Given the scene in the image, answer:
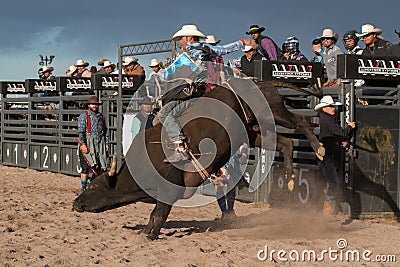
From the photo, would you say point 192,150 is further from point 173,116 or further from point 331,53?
point 331,53

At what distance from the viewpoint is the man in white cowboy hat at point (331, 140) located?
849 cm

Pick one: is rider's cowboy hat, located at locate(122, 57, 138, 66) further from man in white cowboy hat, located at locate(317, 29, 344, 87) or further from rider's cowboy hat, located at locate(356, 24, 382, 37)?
rider's cowboy hat, located at locate(356, 24, 382, 37)

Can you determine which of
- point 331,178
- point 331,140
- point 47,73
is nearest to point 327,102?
point 331,140

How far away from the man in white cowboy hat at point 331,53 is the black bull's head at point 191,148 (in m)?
2.15

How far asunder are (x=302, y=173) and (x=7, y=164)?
10.4 m

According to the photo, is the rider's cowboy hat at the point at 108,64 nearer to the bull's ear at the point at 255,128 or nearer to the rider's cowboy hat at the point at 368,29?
the rider's cowboy hat at the point at 368,29

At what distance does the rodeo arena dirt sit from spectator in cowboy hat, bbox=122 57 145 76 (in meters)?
3.28

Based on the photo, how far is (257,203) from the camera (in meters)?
10.4

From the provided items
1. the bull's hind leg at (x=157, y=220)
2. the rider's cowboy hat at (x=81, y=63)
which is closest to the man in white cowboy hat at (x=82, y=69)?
the rider's cowboy hat at (x=81, y=63)

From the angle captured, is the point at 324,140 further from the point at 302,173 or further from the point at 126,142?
the point at 126,142

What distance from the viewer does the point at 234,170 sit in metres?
10.3

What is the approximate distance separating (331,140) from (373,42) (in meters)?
1.52

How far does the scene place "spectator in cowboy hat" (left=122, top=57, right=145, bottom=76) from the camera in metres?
14.1

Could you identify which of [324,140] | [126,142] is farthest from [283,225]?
[126,142]
